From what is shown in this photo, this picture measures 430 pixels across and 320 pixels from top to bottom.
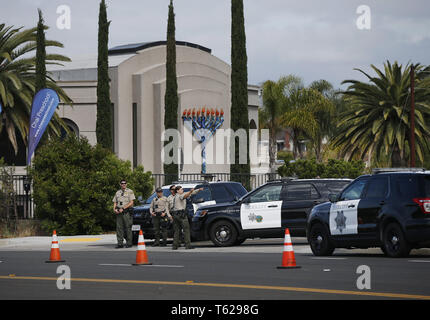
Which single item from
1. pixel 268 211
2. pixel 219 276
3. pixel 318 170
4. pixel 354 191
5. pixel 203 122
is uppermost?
pixel 203 122

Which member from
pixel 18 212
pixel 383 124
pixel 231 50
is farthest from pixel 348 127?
pixel 18 212

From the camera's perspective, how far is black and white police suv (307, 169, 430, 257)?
16656 millimetres

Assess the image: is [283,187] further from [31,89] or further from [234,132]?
[31,89]

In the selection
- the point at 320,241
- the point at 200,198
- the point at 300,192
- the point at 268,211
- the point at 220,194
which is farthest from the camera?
the point at 220,194

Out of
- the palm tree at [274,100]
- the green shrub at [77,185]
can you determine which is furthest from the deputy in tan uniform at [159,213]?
the palm tree at [274,100]

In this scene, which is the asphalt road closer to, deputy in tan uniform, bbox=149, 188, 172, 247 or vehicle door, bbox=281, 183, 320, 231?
vehicle door, bbox=281, 183, 320, 231

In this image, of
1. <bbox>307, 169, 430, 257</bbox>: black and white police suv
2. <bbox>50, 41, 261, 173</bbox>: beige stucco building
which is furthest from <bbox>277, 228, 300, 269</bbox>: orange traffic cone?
<bbox>50, 41, 261, 173</bbox>: beige stucco building

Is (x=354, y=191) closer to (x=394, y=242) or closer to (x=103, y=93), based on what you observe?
(x=394, y=242)

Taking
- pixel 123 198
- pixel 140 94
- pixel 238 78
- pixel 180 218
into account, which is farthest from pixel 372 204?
pixel 140 94

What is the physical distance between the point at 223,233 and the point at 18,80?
20747 mm

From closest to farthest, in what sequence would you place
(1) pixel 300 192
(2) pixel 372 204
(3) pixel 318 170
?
1. (2) pixel 372 204
2. (1) pixel 300 192
3. (3) pixel 318 170

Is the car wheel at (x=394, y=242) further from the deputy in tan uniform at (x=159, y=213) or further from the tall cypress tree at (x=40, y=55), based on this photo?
the tall cypress tree at (x=40, y=55)

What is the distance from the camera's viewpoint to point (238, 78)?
41.0 metres

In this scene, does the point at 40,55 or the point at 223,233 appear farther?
the point at 40,55
